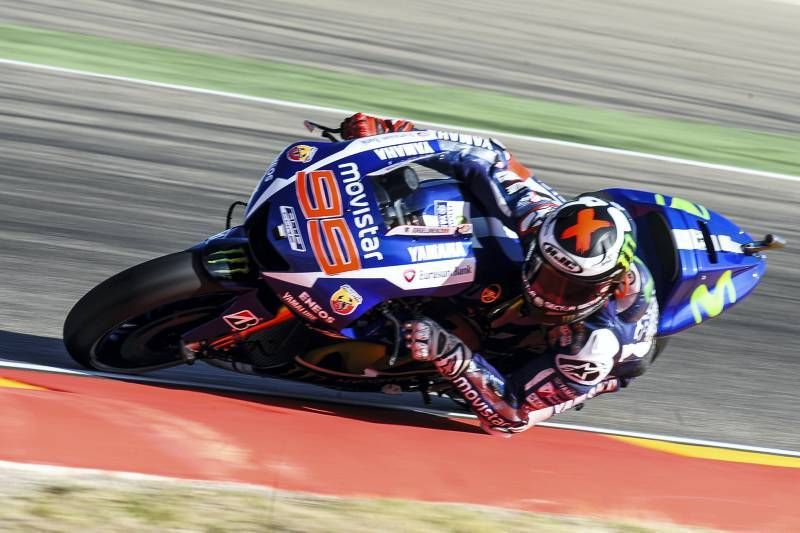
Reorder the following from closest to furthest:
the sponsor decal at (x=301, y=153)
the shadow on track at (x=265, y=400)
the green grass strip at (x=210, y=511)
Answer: the green grass strip at (x=210, y=511)
the sponsor decal at (x=301, y=153)
the shadow on track at (x=265, y=400)

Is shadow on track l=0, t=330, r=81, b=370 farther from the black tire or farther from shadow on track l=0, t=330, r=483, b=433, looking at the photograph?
the black tire

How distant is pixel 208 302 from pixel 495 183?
4.70 ft

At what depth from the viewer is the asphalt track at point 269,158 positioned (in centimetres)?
604

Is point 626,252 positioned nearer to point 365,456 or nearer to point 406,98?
point 365,456

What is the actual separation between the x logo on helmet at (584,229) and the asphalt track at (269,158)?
1.55 meters

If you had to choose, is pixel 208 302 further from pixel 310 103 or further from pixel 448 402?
pixel 310 103

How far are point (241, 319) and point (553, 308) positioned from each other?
4.42ft

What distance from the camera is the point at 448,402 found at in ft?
18.8

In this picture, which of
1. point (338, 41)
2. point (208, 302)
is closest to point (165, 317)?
point (208, 302)

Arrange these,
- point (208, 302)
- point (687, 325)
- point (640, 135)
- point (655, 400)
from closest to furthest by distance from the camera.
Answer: point (208, 302) → point (687, 325) → point (655, 400) → point (640, 135)

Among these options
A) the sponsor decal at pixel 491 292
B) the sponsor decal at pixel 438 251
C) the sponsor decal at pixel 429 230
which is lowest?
the sponsor decal at pixel 491 292

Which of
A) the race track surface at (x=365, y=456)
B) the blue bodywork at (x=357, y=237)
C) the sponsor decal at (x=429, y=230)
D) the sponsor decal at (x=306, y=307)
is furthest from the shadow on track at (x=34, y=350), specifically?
the sponsor decal at (x=429, y=230)

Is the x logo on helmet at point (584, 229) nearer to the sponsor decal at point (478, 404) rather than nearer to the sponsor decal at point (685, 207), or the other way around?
the sponsor decal at point (478, 404)

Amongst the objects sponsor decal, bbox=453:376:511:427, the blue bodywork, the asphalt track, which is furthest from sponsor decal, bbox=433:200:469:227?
the asphalt track
